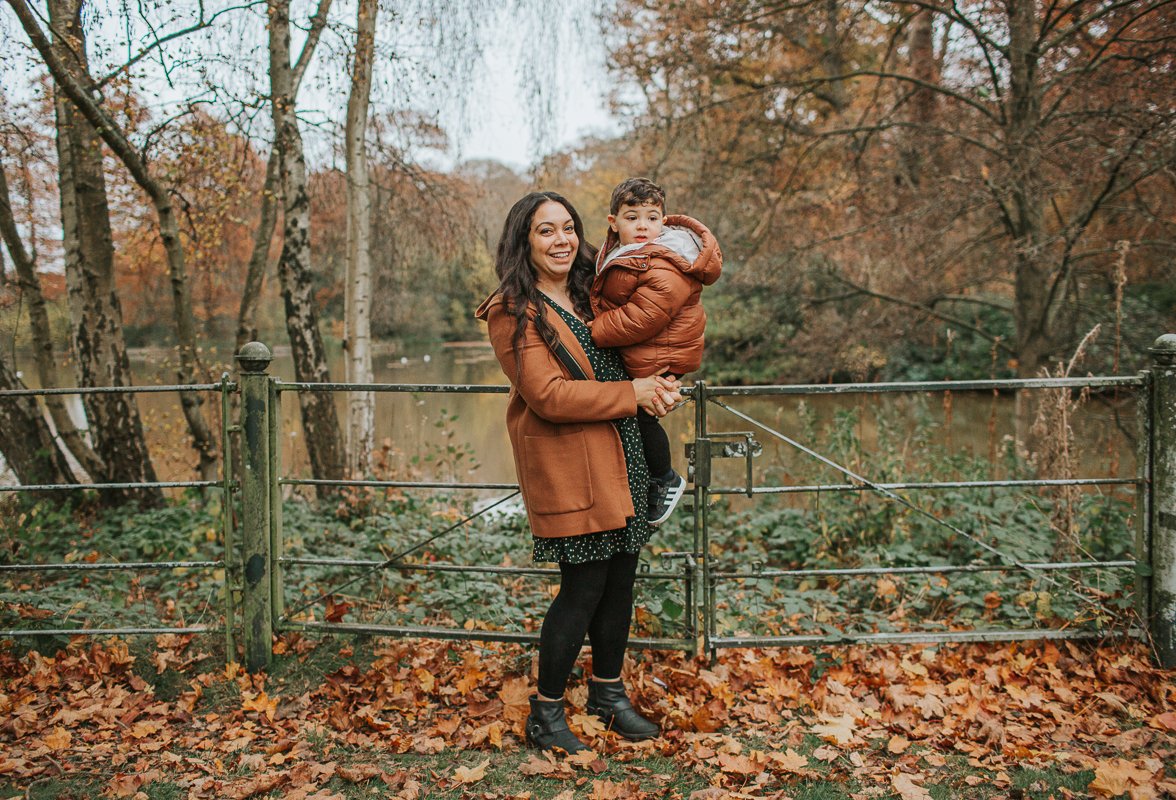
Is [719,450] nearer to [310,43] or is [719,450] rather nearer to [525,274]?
[525,274]

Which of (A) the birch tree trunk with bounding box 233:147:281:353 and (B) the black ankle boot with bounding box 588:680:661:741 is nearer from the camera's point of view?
(B) the black ankle boot with bounding box 588:680:661:741

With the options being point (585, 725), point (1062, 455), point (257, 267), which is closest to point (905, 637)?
point (585, 725)

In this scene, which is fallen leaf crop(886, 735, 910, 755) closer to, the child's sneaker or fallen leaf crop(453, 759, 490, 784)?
the child's sneaker

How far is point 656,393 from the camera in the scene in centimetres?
265

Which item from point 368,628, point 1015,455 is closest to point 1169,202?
point 1015,455

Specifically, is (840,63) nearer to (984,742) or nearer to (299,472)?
(299,472)

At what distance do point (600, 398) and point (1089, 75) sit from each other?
6.31 m

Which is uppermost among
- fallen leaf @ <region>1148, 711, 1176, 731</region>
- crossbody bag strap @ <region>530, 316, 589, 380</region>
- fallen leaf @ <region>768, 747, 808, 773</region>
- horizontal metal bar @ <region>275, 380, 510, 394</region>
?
crossbody bag strap @ <region>530, 316, 589, 380</region>

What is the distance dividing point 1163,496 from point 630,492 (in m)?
2.29

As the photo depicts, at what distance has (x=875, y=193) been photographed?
8758 mm

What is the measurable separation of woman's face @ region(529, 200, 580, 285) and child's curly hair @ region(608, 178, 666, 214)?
0.17 meters

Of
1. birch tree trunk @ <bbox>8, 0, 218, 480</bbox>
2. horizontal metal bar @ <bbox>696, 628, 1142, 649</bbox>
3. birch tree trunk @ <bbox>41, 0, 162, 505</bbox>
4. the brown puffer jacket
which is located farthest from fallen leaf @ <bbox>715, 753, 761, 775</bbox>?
birch tree trunk @ <bbox>41, 0, 162, 505</bbox>

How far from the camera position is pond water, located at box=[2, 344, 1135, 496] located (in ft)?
20.4

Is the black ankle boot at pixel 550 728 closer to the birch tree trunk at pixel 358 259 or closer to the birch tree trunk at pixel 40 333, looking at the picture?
the birch tree trunk at pixel 358 259
